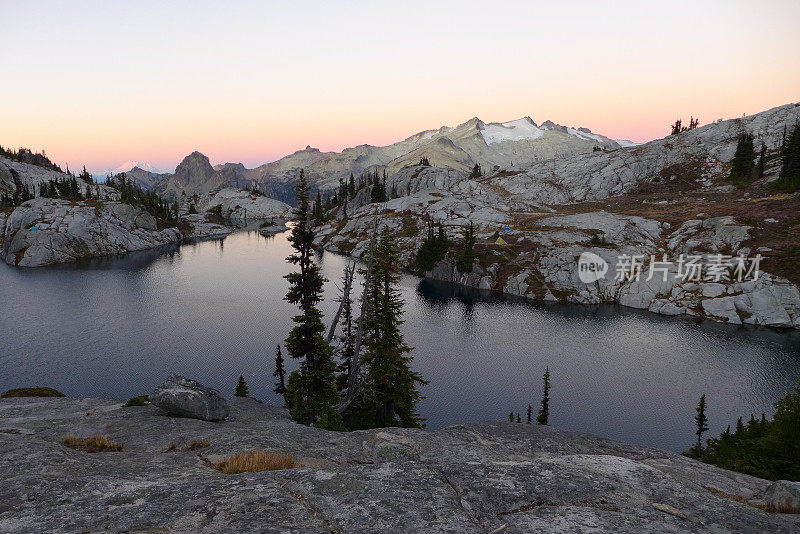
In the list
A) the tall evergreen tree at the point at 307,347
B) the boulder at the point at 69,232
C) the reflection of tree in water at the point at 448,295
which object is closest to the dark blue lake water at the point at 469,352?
the reflection of tree in water at the point at 448,295

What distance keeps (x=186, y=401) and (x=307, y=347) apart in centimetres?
1249

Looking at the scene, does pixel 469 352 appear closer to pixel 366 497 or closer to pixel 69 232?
pixel 366 497

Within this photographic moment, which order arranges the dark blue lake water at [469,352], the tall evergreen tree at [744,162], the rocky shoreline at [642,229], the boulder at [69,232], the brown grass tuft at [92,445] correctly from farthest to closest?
the tall evergreen tree at [744,162] → the boulder at [69,232] → the rocky shoreline at [642,229] → the dark blue lake water at [469,352] → the brown grass tuft at [92,445]

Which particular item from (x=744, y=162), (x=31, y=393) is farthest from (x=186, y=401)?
(x=744, y=162)

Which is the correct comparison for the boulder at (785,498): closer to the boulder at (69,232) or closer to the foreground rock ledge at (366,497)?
the foreground rock ledge at (366,497)

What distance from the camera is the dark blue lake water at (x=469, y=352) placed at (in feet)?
162

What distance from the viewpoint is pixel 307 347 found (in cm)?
3622

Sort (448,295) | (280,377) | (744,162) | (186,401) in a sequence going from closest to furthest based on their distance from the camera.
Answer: (186,401), (280,377), (448,295), (744,162)

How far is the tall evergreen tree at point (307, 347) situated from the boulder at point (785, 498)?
2983 cm

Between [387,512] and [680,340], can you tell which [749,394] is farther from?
[387,512]

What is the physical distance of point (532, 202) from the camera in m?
184

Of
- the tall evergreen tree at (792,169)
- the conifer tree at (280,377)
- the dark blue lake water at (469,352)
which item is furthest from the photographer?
the tall evergreen tree at (792,169)

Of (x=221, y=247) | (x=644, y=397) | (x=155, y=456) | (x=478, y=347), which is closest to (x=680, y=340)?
(x=644, y=397)

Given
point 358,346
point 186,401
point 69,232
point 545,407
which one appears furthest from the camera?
point 69,232
